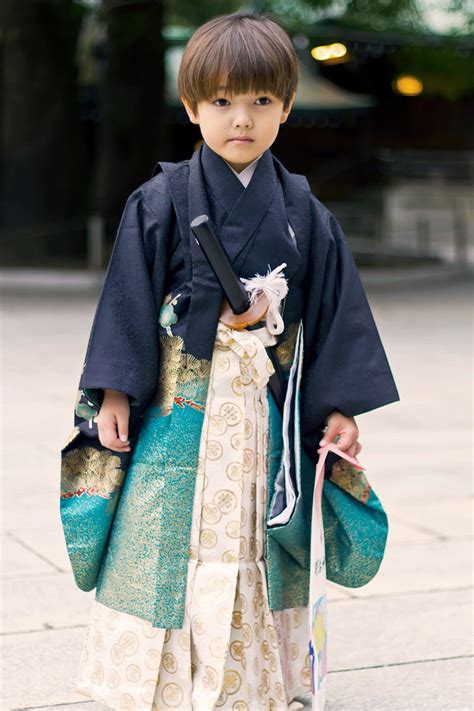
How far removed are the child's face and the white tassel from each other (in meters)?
0.27

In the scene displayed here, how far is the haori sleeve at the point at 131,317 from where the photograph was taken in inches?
108

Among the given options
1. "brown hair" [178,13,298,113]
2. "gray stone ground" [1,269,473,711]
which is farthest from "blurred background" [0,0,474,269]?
"brown hair" [178,13,298,113]

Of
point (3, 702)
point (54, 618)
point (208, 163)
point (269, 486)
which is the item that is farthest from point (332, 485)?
point (54, 618)

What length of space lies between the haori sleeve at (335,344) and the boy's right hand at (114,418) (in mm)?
426

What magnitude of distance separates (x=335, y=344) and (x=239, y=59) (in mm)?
679

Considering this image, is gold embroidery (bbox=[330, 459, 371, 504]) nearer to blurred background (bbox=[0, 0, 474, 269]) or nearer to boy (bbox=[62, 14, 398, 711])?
boy (bbox=[62, 14, 398, 711])

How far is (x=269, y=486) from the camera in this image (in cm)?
284

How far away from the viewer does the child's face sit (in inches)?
108

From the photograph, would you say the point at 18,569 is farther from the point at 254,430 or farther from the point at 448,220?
the point at 448,220

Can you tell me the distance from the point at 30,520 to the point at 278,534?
2321 millimetres

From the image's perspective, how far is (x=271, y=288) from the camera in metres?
2.76

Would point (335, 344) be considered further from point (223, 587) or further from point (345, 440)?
point (223, 587)

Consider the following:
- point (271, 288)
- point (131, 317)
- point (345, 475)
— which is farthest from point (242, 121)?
point (345, 475)

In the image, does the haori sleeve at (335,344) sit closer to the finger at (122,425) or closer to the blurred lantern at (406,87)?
the finger at (122,425)
